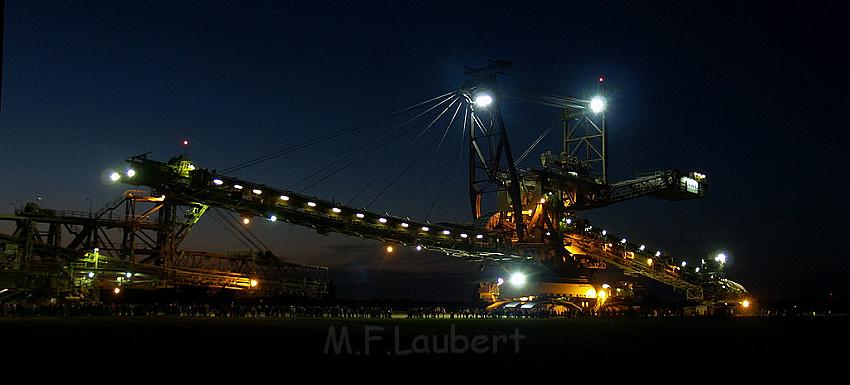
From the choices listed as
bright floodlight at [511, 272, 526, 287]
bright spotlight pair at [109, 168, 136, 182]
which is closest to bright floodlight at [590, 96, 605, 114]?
bright floodlight at [511, 272, 526, 287]

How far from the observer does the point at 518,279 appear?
63.9m

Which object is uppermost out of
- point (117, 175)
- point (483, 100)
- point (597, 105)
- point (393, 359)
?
point (597, 105)

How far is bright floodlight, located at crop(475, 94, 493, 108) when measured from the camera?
57.5 m

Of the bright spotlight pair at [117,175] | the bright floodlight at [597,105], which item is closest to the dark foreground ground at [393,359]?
the bright spotlight pair at [117,175]

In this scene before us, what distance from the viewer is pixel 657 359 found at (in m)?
19.3

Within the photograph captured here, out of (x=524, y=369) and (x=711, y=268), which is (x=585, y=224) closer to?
(x=711, y=268)

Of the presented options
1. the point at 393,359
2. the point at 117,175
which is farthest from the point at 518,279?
the point at 393,359

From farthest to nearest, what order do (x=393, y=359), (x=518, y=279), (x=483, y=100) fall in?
(x=518, y=279) < (x=483, y=100) < (x=393, y=359)

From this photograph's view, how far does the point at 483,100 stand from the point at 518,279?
17.9m

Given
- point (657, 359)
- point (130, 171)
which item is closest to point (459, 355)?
point (657, 359)

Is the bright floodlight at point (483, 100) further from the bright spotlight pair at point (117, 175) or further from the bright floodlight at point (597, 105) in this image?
the bright spotlight pair at point (117, 175)

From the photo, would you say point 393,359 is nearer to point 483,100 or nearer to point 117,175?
point 117,175

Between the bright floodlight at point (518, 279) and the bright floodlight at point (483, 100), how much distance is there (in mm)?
16789

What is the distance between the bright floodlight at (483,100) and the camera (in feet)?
189
